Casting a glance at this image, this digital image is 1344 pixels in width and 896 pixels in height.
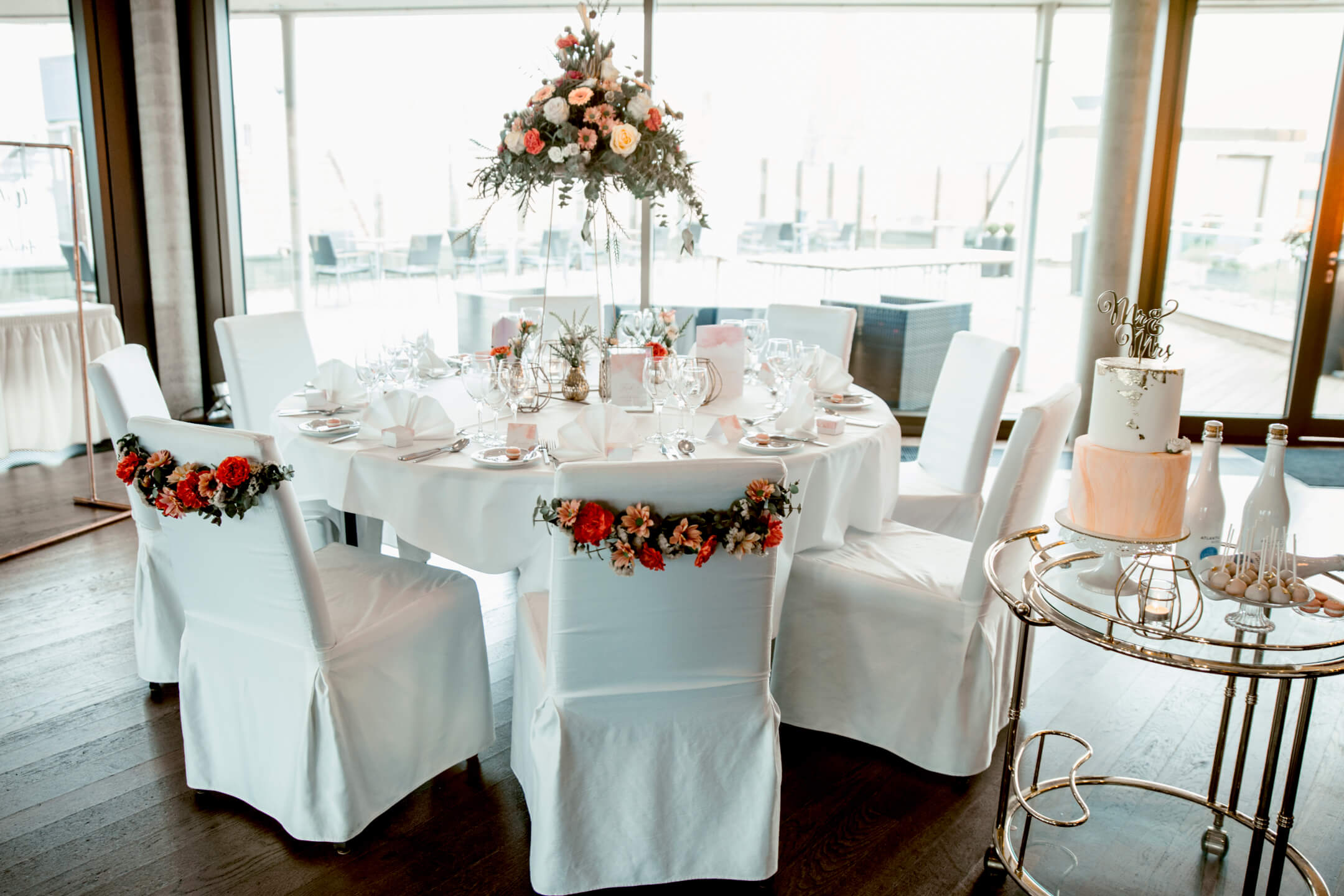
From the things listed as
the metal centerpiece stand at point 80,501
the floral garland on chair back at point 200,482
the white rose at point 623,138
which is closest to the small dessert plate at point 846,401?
the white rose at point 623,138

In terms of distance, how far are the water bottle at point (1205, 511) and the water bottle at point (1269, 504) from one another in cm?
6

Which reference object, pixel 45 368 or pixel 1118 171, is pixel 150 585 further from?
pixel 1118 171

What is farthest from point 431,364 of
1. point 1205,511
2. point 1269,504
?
point 1269,504

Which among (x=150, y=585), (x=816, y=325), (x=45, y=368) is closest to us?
(x=150, y=585)

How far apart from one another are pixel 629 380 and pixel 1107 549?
1554 millimetres

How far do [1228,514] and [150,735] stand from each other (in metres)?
4.58

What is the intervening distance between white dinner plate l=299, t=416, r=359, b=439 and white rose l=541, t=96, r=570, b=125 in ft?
3.43

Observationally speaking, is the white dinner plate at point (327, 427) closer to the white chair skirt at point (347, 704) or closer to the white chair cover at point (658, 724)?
the white chair skirt at point (347, 704)

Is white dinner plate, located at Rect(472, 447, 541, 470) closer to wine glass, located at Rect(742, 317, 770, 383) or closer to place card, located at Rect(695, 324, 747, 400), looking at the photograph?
place card, located at Rect(695, 324, 747, 400)

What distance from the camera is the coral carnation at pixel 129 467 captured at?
84.5 inches

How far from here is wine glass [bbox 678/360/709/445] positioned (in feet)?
8.60

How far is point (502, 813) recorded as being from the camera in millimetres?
2418

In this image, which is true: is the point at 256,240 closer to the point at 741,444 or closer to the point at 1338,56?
the point at 741,444

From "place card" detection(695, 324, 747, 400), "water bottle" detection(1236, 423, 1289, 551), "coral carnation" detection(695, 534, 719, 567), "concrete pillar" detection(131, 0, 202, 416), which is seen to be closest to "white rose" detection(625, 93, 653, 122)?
"place card" detection(695, 324, 747, 400)
